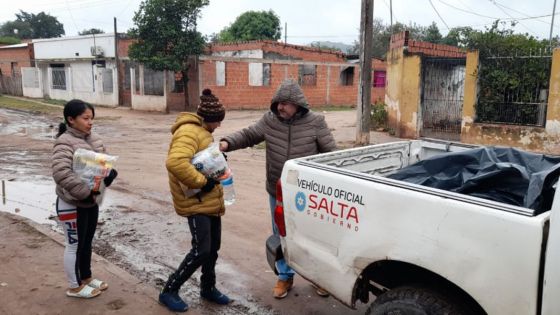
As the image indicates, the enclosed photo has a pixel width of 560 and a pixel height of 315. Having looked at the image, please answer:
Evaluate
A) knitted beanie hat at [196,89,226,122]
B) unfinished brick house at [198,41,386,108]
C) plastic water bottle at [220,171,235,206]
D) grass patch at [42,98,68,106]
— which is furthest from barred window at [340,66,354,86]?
knitted beanie hat at [196,89,226,122]

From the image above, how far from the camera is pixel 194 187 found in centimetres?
332

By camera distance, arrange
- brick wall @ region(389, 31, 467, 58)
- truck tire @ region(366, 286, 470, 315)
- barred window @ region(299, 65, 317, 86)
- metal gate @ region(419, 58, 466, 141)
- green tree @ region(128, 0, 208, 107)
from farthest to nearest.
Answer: barred window @ region(299, 65, 317, 86), green tree @ region(128, 0, 208, 107), brick wall @ region(389, 31, 467, 58), metal gate @ region(419, 58, 466, 141), truck tire @ region(366, 286, 470, 315)

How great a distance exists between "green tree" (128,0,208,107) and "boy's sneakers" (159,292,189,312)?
19.0 metres

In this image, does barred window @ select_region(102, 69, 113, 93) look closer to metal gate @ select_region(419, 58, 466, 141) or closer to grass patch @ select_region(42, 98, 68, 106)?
grass patch @ select_region(42, 98, 68, 106)

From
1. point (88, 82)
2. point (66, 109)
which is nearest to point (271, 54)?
point (88, 82)

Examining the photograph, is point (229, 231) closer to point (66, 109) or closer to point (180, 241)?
point (180, 241)

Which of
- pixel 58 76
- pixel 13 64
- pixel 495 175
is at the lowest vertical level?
pixel 495 175

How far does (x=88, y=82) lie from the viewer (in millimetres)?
28531

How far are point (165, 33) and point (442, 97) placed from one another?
43.3 ft

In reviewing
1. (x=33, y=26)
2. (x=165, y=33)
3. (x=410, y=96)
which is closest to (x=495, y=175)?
(x=410, y=96)

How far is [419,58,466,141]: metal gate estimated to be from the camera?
1280cm

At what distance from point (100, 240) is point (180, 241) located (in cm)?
90

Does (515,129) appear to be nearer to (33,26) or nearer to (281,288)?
(281,288)

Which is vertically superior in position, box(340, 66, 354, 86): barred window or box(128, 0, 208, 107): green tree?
box(128, 0, 208, 107): green tree
